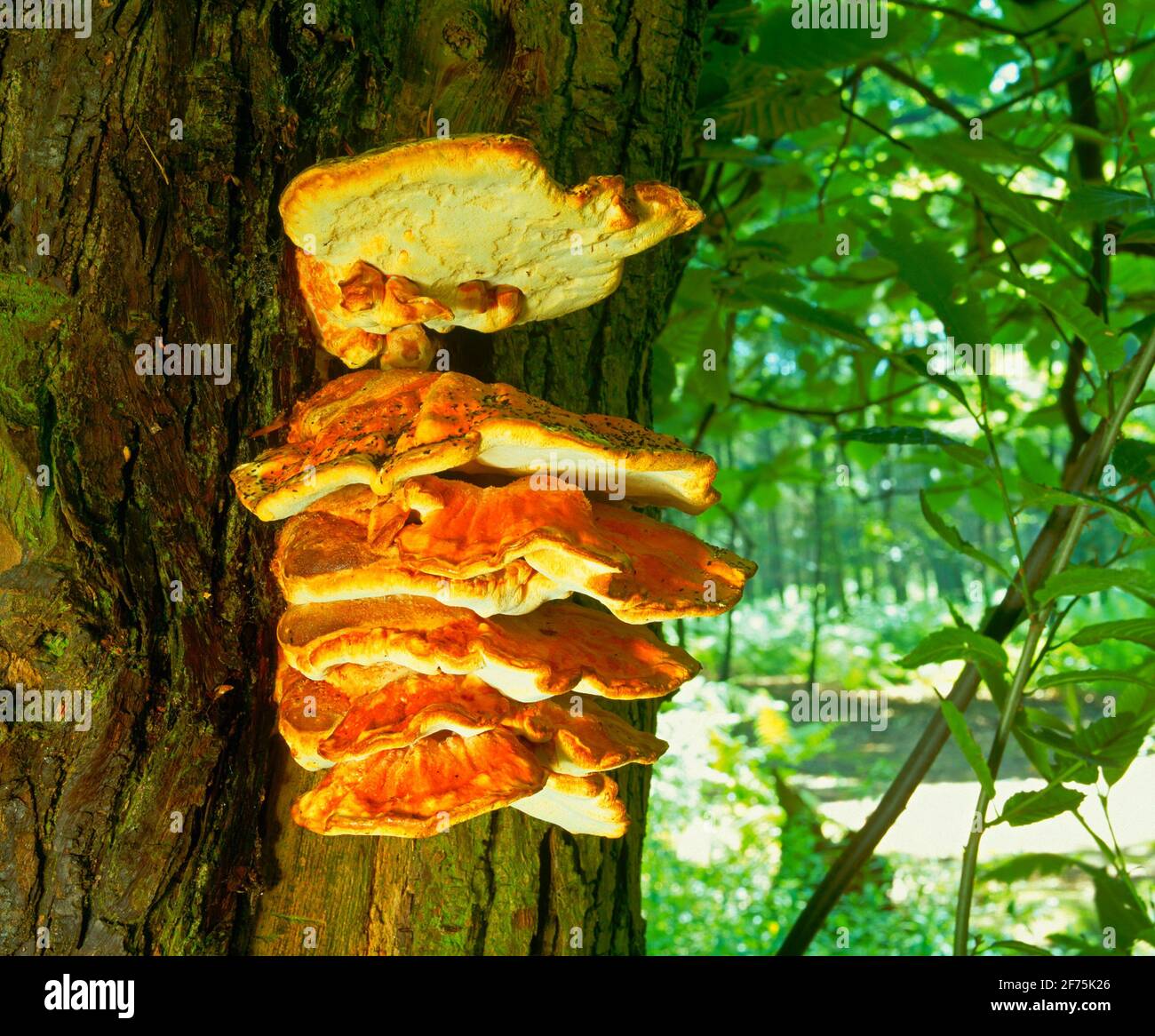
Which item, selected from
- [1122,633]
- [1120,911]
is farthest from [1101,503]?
[1120,911]

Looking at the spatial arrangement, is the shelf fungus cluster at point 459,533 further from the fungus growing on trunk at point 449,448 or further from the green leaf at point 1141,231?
the green leaf at point 1141,231

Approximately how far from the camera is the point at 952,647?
6.33 ft

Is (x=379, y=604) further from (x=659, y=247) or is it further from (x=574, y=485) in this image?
(x=659, y=247)

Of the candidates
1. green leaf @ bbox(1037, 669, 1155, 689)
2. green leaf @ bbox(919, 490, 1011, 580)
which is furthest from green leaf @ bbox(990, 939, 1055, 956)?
green leaf @ bbox(919, 490, 1011, 580)

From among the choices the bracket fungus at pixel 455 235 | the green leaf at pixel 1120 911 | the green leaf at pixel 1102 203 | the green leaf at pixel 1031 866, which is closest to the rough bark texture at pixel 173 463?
the bracket fungus at pixel 455 235

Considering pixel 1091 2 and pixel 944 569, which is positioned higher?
pixel 944 569

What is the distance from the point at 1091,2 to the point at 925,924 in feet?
19.5

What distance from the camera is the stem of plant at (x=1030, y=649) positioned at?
6.70 ft

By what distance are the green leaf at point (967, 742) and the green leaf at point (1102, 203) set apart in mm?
990

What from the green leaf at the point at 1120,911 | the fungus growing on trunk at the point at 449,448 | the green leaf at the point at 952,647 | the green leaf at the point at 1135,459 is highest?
the green leaf at the point at 1135,459

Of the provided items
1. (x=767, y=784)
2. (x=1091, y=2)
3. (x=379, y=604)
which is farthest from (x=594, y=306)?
(x=767, y=784)

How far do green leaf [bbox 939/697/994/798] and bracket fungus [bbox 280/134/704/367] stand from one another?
3.51 ft

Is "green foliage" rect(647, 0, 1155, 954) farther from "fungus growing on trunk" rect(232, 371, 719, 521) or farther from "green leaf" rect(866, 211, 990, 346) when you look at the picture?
"fungus growing on trunk" rect(232, 371, 719, 521)

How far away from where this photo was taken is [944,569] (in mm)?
28969
